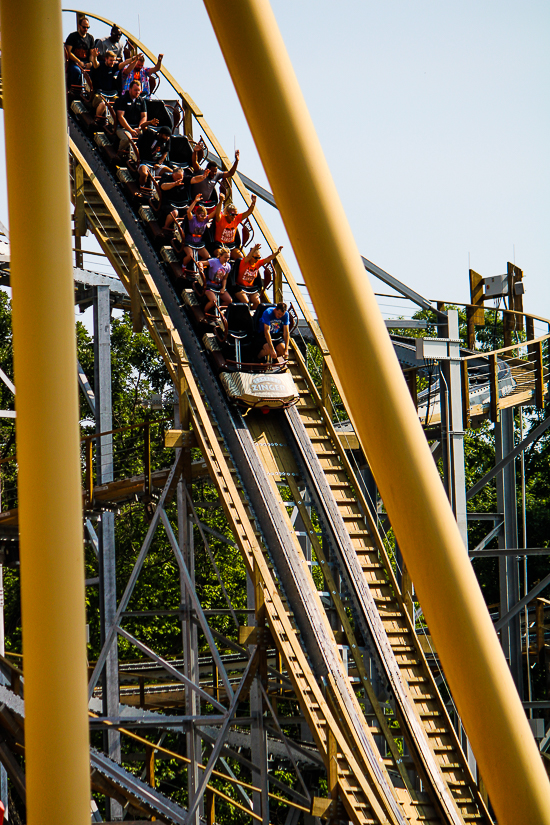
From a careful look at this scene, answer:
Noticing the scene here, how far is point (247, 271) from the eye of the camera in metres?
10.1

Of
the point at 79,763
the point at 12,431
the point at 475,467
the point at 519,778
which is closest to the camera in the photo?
the point at 519,778

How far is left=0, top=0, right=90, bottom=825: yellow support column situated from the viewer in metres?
A: 1.92

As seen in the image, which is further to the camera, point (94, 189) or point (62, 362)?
point (94, 189)

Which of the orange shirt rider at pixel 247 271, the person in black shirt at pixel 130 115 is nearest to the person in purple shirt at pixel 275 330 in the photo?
the orange shirt rider at pixel 247 271

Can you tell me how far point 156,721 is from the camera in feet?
26.3

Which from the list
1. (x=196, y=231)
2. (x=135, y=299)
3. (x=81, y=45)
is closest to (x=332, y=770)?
(x=135, y=299)

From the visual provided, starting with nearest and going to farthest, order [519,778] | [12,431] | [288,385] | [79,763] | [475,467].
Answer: [519,778], [79,763], [288,385], [12,431], [475,467]

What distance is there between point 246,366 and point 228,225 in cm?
232

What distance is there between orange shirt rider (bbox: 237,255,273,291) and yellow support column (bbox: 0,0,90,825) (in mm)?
8003

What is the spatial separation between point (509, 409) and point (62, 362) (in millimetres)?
9602

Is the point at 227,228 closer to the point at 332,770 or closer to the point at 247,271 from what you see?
the point at 247,271

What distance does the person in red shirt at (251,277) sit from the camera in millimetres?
9938

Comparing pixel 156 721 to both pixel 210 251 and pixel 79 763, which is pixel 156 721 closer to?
pixel 210 251

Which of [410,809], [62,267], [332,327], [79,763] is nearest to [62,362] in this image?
[62,267]
